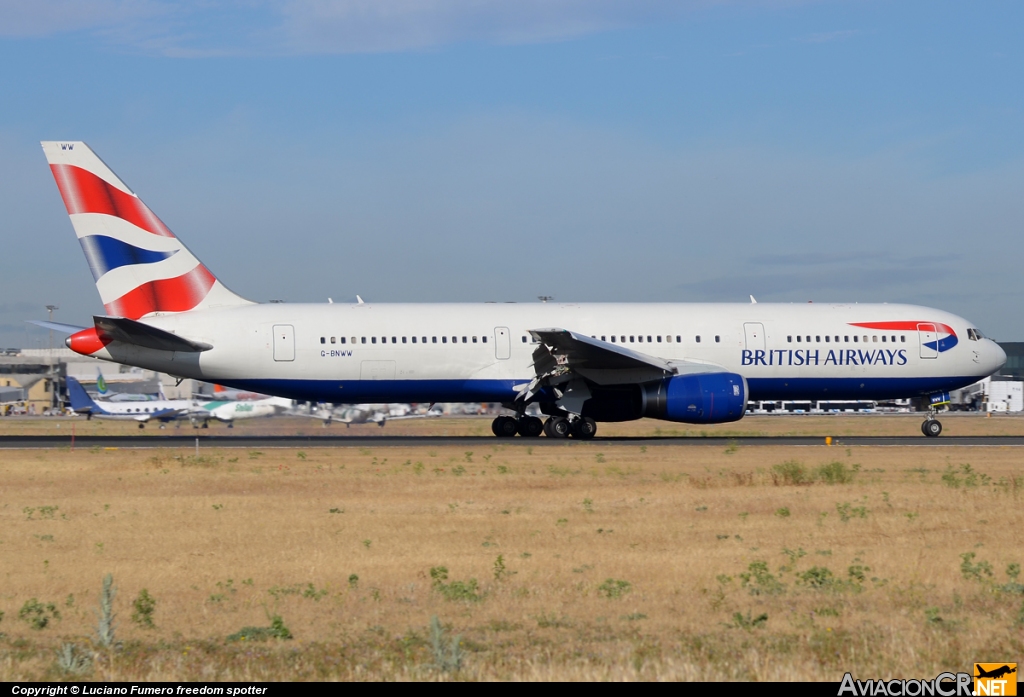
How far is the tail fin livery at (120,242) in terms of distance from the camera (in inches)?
1220

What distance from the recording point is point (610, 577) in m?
11.7

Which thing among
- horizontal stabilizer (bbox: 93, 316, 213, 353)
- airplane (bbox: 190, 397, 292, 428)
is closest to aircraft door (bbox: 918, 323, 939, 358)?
horizontal stabilizer (bbox: 93, 316, 213, 353)

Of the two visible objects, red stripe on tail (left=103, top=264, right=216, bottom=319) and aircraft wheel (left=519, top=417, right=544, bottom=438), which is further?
aircraft wheel (left=519, top=417, right=544, bottom=438)

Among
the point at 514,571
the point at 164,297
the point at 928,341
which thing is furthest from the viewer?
the point at 928,341

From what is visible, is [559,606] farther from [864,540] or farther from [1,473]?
[1,473]

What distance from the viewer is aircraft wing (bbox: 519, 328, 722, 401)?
99.9 ft

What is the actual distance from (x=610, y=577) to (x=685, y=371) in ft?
68.2

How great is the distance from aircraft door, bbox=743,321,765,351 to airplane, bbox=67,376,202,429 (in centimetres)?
3239

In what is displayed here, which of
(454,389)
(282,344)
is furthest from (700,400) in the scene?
(282,344)

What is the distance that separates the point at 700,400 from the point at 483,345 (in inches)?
258

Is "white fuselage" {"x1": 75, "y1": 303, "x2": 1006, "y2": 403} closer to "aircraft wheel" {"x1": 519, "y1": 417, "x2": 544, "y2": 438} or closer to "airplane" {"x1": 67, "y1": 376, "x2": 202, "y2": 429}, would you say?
"aircraft wheel" {"x1": 519, "y1": 417, "x2": 544, "y2": 438}

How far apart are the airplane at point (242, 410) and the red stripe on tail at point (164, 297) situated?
669 inches

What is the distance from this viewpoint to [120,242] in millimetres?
31234

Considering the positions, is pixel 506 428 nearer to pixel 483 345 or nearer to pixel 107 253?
pixel 483 345
